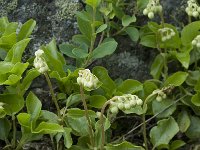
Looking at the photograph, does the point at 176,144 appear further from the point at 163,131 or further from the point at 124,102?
the point at 124,102

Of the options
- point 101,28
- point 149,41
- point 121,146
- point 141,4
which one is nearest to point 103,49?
point 101,28

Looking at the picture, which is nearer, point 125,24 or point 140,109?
point 140,109

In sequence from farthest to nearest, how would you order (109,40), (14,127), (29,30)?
(109,40), (29,30), (14,127)

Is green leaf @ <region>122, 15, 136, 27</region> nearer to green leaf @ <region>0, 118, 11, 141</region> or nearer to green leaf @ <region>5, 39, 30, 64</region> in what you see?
green leaf @ <region>5, 39, 30, 64</region>

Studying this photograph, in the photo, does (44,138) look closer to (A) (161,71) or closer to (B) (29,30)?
(B) (29,30)

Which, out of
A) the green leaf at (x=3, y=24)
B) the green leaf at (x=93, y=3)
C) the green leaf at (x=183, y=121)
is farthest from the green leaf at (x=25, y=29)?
the green leaf at (x=183, y=121)

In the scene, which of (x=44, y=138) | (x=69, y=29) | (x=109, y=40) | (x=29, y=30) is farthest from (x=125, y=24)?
(x=44, y=138)

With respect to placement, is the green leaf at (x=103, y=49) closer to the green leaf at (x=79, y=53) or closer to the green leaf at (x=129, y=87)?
the green leaf at (x=79, y=53)
